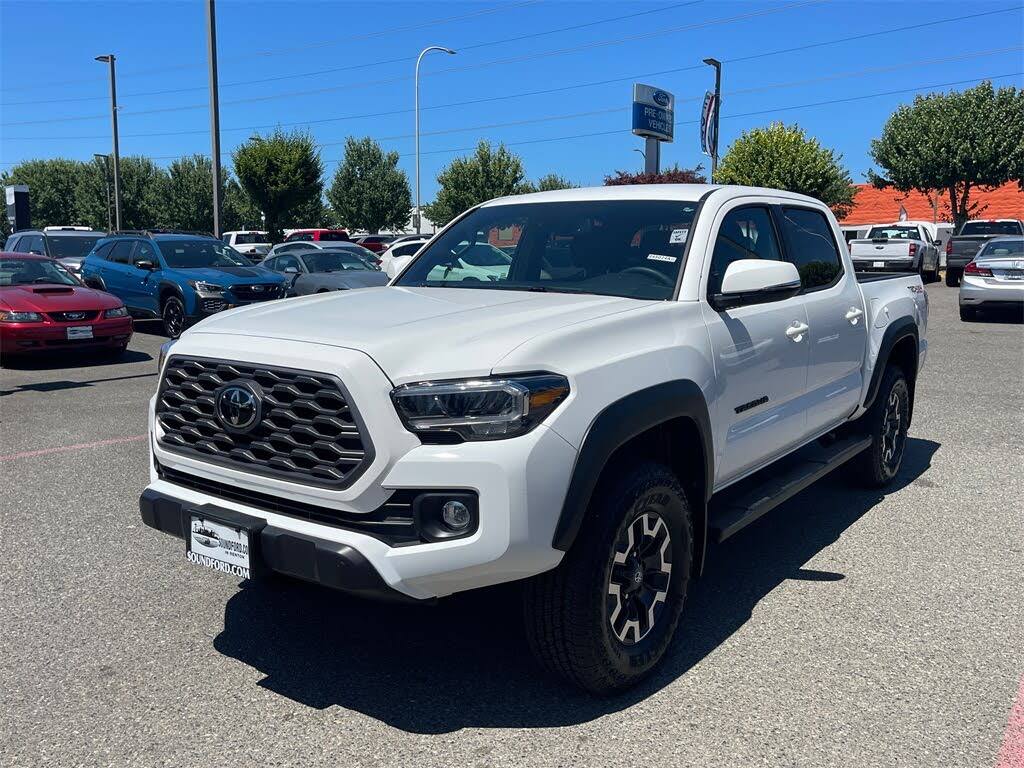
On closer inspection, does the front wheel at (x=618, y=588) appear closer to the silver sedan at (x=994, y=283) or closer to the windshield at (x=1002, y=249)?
the silver sedan at (x=994, y=283)

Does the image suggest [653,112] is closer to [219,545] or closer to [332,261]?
[332,261]

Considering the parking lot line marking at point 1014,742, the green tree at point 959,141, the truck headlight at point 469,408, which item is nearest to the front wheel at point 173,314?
the truck headlight at point 469,408

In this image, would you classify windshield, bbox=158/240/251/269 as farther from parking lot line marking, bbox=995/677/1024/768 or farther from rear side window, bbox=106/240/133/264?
parking lot line marking, bbox=995/677/1024/768

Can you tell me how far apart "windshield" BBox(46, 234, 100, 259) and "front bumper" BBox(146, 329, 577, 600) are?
60.4ft

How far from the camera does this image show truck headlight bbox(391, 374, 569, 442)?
2797 mm

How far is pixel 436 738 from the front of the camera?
3010mm

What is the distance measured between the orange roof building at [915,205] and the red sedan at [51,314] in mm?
62668

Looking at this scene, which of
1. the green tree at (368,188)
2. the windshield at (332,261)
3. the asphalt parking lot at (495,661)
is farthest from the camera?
the green tree at (368,188)

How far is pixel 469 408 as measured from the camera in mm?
2812

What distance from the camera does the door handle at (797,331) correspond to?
4.31 metres

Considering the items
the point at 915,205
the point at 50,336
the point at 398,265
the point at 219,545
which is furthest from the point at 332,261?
the point at 915,205

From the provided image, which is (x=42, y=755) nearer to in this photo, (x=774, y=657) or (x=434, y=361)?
(x=434, y=361)

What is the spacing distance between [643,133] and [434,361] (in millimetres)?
28832

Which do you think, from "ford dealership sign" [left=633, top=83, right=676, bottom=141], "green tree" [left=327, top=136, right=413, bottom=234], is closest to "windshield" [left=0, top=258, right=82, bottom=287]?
"ford dealership sign" [left=633, top=83, right=676, bottom=141]
